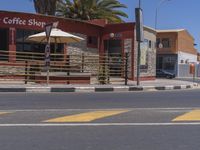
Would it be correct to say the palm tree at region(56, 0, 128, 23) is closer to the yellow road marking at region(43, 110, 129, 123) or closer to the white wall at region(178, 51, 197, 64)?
the white wall at region(178, 51, 197, 64)

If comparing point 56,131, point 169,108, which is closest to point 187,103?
point 169,108

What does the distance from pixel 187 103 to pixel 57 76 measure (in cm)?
1048

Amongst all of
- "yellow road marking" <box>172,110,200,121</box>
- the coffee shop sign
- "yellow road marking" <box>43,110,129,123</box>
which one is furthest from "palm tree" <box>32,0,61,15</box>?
"yellow road marking" <box>172,110,200,121</box>

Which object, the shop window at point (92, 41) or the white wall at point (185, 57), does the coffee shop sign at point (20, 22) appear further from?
the white wall at point (185, 57)

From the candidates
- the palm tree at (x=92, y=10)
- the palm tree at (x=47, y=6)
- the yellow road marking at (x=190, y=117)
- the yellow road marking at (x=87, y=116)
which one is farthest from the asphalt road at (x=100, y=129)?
the palm tree at (x=92, y=10)

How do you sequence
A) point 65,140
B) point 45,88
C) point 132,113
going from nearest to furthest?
point 65,140
point 132,113
point 45,88

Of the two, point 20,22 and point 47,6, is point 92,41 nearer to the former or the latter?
point 47,6

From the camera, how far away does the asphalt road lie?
7722mm

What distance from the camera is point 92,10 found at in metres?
45.7

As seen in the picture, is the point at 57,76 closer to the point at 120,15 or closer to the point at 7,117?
the point at 7,117

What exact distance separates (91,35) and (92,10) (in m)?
11.7

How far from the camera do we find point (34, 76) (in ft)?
78.7

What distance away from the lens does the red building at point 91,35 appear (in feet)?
95.3

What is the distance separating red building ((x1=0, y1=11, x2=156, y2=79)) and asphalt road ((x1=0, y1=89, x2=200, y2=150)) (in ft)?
49.1
